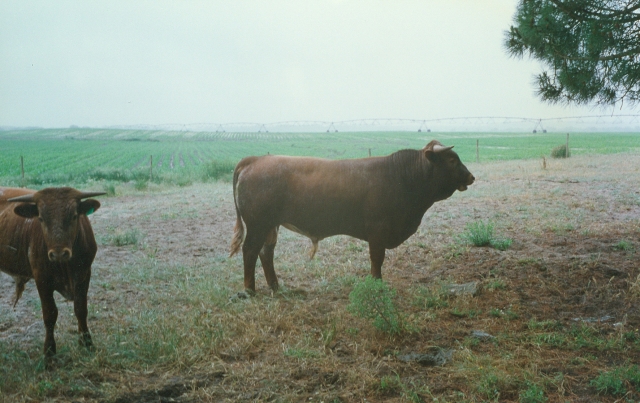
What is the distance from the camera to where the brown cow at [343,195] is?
18.7ft

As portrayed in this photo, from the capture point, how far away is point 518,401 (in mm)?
3400

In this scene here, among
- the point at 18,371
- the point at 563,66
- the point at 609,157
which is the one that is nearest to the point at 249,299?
the point at 18,371

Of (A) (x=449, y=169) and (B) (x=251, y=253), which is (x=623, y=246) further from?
(B) (x=251, y=253)

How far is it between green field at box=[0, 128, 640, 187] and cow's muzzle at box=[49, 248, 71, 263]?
6647 millimetres

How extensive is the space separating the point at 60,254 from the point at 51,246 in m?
0.10

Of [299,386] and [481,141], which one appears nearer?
[299,386]

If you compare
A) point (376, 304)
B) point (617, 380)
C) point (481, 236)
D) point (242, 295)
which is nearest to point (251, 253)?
point (242, 295)

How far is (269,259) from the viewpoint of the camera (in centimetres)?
586

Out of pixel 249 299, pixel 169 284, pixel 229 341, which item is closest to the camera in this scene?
pixel 229 341

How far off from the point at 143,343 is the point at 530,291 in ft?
12.4

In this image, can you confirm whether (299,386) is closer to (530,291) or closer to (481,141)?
(530,291)

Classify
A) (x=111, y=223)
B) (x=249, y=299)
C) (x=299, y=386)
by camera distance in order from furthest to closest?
(x=111, y=223) < (x=249, y=299) < (x=299, y=386)

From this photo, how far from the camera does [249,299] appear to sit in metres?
5.35

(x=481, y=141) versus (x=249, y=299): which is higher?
(x=481, y=141)
